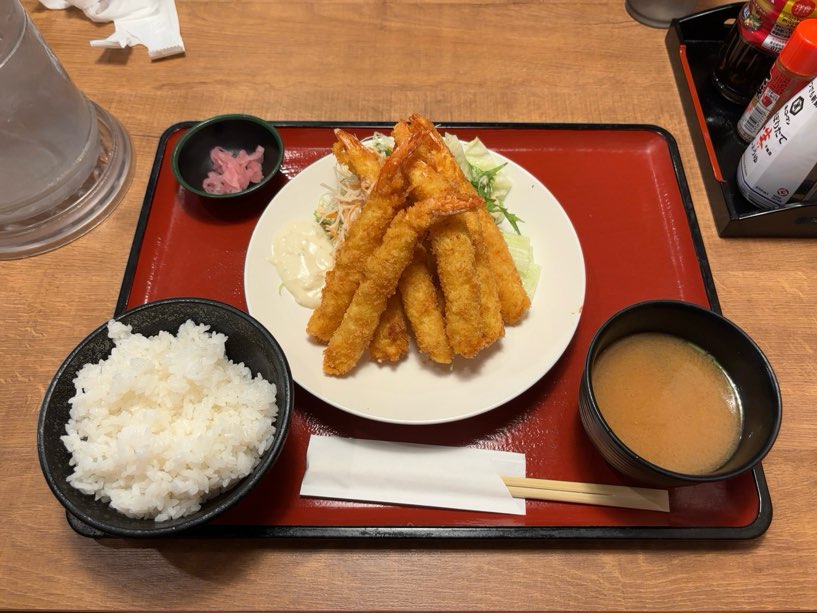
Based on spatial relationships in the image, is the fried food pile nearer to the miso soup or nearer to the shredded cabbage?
the shredded cabbage

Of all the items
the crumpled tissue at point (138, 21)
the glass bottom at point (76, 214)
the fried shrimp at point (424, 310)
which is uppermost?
the fried shrimp at point (424, 310)

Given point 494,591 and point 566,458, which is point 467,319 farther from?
point 494,591

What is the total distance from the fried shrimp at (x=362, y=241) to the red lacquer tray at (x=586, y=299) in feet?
0.82

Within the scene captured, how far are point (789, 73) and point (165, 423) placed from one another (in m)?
2.12

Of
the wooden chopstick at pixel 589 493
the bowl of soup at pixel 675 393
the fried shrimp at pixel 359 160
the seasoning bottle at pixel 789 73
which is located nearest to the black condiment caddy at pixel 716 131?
the seasoning bottle at pixel 789 73

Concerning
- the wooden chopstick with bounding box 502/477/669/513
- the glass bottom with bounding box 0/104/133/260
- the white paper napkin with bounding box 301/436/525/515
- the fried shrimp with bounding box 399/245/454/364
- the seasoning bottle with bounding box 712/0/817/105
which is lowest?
the glass bottom with bounding box 0/104/133/260

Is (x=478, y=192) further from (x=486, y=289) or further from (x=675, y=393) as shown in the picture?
(x=675, y=393)

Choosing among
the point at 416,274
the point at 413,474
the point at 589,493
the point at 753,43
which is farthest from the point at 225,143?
the point at 753,43

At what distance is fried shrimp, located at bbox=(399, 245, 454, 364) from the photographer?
1.56m

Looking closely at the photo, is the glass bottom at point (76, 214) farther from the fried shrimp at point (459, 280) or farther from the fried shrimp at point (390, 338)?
the fried shrimp at point (459, 280)

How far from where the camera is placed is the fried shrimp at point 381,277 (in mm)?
1430

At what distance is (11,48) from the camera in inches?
69.7

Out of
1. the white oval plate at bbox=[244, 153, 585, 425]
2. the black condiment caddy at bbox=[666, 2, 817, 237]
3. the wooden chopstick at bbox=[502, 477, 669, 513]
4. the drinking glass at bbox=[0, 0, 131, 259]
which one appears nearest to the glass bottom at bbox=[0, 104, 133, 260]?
the drinking glass at bbox=[0, 0, 131, 259]

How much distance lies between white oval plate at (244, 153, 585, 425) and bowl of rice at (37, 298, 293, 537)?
0.52ft
